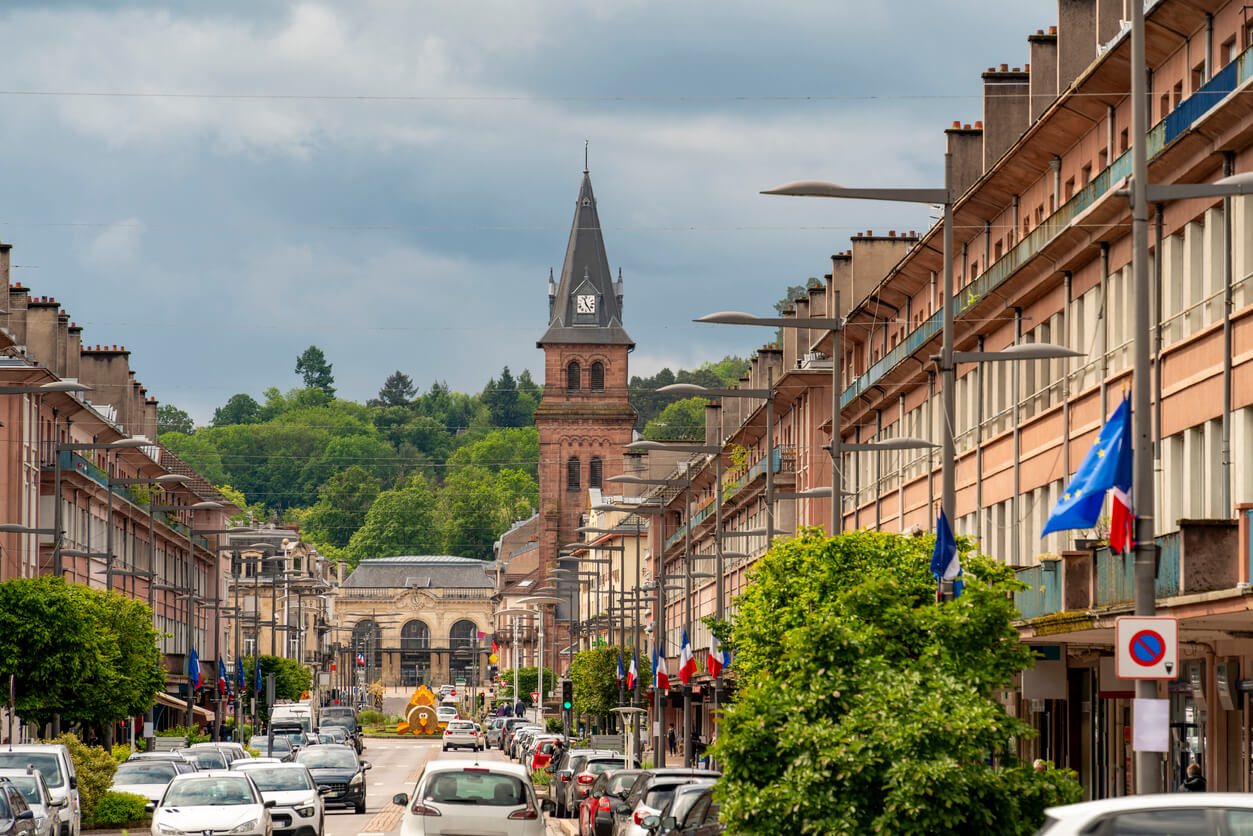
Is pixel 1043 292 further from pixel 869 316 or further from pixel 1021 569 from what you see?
pixel 869 316

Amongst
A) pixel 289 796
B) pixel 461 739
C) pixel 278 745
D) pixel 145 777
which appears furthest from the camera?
pixel 461 739

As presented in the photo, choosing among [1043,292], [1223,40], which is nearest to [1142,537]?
[1223,40]

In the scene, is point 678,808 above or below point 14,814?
above

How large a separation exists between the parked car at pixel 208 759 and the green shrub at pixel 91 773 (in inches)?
84.8

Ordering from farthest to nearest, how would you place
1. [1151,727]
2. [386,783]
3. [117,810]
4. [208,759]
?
[386,783]
[208,759]
[117,810]
[1151,727]

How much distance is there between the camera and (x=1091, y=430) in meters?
36.2

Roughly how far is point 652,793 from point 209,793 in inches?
268

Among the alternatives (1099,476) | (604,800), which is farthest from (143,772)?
(1099,476)

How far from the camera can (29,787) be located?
28922 millimetres

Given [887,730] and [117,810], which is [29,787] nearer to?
[117,810]

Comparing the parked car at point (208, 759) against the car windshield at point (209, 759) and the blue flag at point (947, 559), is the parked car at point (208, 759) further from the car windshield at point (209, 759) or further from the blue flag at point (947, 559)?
the blue flag at point (947, 559)

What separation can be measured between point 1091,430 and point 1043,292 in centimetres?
477

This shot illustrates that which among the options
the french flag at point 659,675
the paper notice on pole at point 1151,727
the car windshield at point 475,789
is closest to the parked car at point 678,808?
the car windshield at point 475,789

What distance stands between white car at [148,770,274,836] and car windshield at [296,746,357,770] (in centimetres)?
2002
